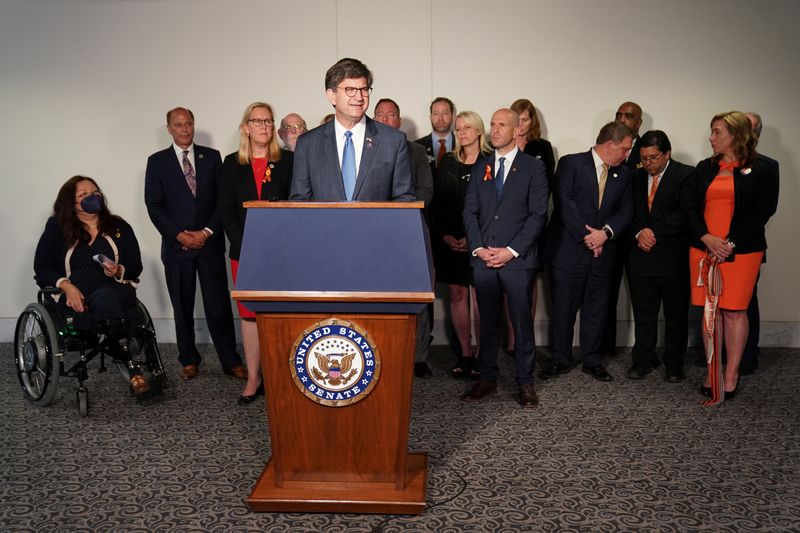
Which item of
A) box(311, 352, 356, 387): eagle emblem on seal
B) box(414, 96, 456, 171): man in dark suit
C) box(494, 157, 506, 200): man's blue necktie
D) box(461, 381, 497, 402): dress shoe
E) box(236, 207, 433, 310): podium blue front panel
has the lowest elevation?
box(461, 381, 497, 402): dress shoe

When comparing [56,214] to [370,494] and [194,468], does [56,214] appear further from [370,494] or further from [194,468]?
[370,494]

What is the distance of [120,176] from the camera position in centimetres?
566

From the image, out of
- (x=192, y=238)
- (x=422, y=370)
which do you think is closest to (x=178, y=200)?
(x=192, y=238)

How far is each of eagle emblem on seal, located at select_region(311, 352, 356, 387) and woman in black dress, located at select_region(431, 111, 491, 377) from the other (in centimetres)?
218

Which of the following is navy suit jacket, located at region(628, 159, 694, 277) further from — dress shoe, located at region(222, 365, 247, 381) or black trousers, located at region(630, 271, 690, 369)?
dress shoe, located at region(222, 365, 247, 381)

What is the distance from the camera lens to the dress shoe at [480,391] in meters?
4.11

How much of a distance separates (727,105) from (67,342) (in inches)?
195

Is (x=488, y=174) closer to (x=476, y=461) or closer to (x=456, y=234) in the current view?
(x=456, y=234)

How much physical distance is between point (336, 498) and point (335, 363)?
0.54 m

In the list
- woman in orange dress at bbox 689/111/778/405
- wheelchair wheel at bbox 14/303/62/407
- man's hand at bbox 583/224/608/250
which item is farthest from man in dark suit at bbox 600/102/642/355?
wheelchair wheel at bbox 14/303/62/407

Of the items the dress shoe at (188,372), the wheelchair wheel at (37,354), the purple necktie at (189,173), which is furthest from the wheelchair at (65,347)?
the purple necktie at (189,173)

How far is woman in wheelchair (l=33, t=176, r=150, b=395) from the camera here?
3.87m

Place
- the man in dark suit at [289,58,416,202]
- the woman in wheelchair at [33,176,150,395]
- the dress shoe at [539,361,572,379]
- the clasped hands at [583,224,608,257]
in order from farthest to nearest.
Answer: the dress shoe at [539,361,572,379], the clasped hands at [583,224,608,257], the woman in wheelchair at [33,176,150,395], the man in dark suit at [289,58,416,202]

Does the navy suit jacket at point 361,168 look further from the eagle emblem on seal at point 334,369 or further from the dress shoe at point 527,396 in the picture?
the dress shoe at point 527,396
